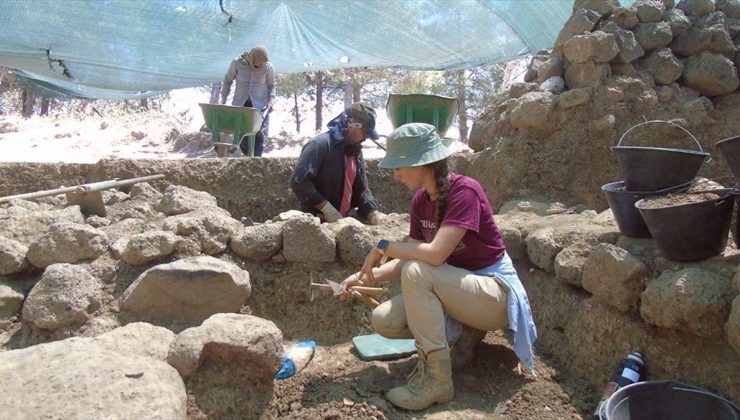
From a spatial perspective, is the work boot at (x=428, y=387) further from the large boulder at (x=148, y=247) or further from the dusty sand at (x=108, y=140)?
the dusty sand at (x=108, y=140)

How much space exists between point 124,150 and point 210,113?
294 inches

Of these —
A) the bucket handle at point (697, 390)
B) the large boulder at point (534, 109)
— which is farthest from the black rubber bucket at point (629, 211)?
the large boulder at point (534, 109)

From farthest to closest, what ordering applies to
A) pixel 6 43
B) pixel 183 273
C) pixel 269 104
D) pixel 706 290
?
pixel 269 104 < pixel 6 43 < pixel 183 273 < pixel 706 290

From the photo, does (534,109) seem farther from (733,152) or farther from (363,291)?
(363,291)

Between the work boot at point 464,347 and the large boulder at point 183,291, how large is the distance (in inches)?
43.0

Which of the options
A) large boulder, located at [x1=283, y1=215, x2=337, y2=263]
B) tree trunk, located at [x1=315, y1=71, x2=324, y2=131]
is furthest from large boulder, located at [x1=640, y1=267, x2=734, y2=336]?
tree trunk, located at [x1=315, y1=71, x2=324, y2=131]

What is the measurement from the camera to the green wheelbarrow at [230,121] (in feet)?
18.1

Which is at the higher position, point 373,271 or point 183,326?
point 373,271

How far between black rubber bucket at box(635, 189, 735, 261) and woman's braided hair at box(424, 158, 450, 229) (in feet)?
2.72

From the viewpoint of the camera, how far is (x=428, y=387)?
238 centimetres

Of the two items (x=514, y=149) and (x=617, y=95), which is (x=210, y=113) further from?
(x=617, y=95)

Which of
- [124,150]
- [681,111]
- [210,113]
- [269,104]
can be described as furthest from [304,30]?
[124,150]

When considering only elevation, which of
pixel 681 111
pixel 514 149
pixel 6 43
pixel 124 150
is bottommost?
pixel 124 150

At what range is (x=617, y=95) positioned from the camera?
4.45m
